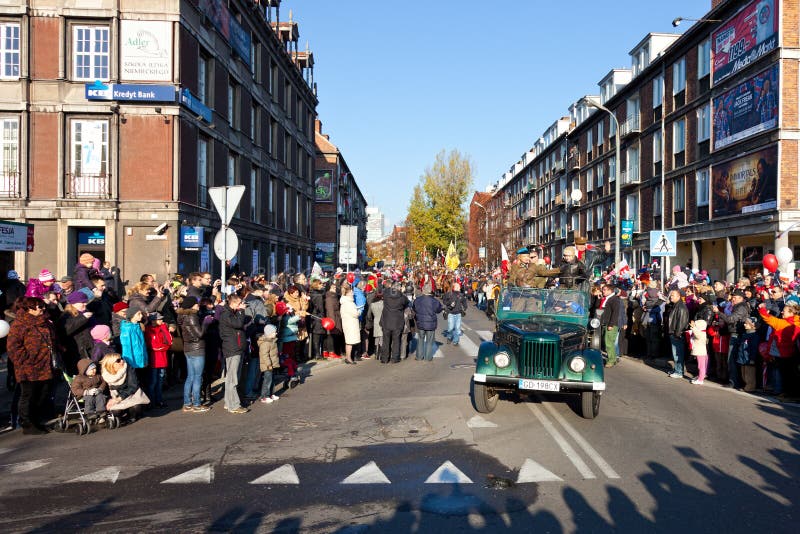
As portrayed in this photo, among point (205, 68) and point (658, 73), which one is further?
point (658, 73)

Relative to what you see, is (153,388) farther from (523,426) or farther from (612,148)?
(612,148)

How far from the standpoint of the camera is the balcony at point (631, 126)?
3988 cm

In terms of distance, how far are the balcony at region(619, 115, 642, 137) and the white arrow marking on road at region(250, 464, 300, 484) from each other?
3776 centimetres

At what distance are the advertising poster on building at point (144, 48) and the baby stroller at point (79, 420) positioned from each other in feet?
54.3

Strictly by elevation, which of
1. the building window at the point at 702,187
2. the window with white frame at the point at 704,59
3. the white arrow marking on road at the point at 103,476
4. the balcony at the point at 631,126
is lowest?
the white arrow marking on road at the point at 103,476

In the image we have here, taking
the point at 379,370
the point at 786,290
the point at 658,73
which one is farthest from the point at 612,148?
the point at 379,370

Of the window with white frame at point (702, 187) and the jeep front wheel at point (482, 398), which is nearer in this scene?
the jeep front wheel at point (482, 398)

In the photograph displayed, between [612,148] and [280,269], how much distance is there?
24.2 meters

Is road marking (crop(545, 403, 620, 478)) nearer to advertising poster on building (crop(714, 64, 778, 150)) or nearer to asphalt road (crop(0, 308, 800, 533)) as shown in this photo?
asphalt road (crop(0, 308, 800, 533))

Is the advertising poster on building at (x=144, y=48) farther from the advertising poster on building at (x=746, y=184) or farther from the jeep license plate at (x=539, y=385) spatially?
the advertising poster on building at (x=746, y=184)

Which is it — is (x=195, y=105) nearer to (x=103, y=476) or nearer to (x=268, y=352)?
(x=268, y=352)

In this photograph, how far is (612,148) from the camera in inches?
1791

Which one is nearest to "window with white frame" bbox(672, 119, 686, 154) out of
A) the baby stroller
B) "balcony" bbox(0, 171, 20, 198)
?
"balcony" bbox(0, 171, 20, 198)

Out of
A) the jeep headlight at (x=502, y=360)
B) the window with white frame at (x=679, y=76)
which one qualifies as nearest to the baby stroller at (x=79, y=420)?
the jeep headlight at (x=502, y=360)
